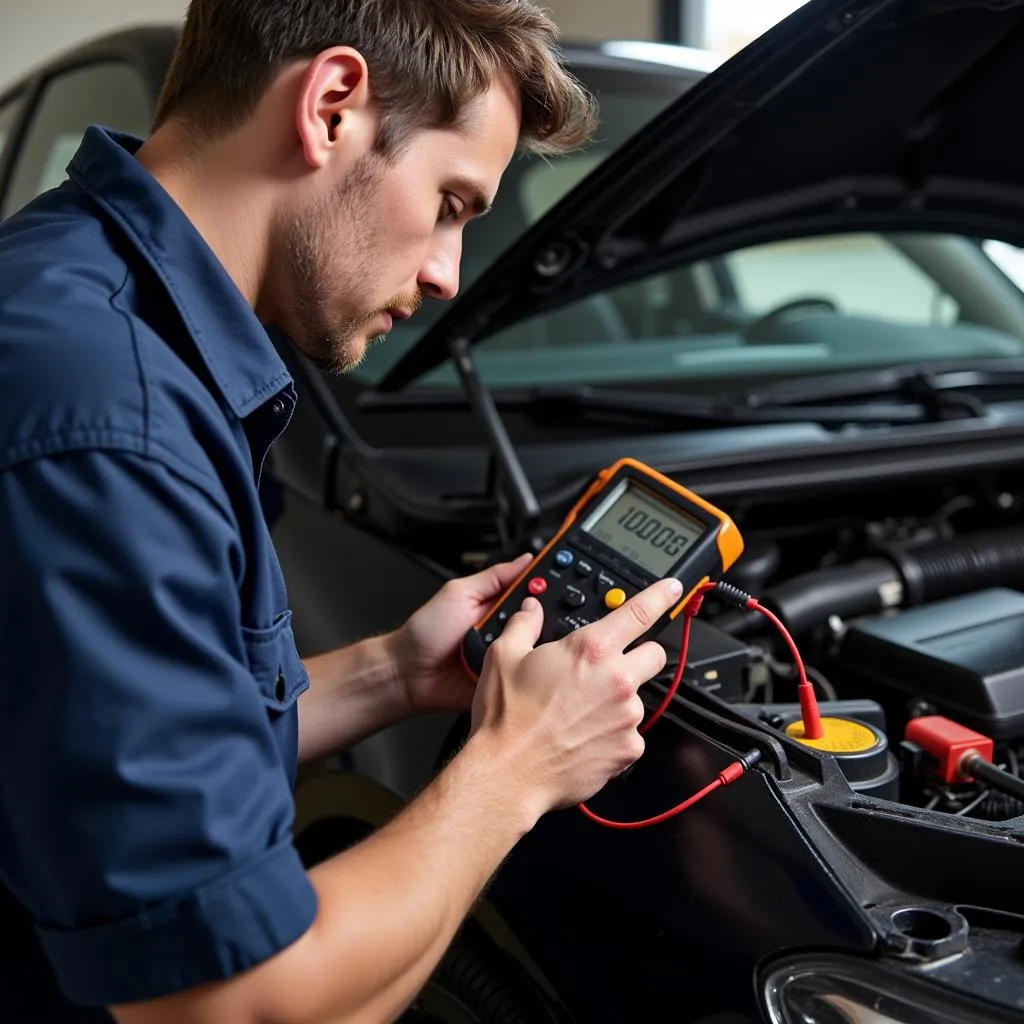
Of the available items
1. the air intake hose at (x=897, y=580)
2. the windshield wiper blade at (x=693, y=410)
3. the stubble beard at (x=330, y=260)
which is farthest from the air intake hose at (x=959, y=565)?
the stubble beard at (x=330, y=260)

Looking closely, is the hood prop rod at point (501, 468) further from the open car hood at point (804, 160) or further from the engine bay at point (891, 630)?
the engine bay at point (891, 630)

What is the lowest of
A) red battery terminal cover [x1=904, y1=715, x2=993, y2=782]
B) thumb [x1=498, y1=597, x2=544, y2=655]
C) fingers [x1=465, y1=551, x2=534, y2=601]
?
red battery terminal cover [x1=904, y1=715, x2=993, y2=782]

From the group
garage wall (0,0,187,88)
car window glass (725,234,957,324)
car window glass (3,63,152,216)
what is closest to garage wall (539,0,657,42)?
garage wall (0,0,187,88)

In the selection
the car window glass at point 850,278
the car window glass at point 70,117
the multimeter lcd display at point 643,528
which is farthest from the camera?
the car window glass at point 850,278

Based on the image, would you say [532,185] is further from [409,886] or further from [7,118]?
→ [7,118]

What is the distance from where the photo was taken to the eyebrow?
102cm

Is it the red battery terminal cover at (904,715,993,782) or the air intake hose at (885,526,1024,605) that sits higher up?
the red battery terminal cover at (904,715,993,782)

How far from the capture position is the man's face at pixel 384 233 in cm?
97

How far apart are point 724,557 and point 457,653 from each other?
28cm

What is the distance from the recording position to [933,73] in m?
1.46

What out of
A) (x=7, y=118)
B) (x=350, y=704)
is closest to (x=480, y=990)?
(x=350, y=704)

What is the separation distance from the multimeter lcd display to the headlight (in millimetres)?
372

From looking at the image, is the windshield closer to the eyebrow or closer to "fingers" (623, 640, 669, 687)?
the eyebrow

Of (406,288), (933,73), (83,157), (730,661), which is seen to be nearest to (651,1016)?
(730,661)
